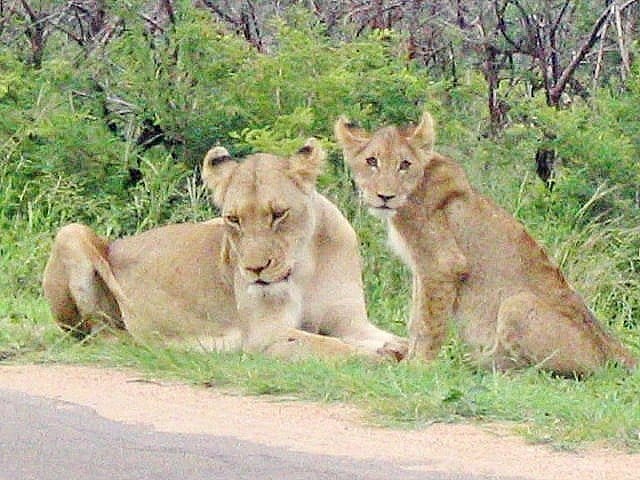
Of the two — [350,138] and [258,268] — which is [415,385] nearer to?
[258,268]

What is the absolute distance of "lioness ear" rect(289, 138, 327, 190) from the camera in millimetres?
7777

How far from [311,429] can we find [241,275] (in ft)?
6.19

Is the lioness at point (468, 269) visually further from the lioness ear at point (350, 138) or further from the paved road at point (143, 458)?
the paved road at point (143, 458)

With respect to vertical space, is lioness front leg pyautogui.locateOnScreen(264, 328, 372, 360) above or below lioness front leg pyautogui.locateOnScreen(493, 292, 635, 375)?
below

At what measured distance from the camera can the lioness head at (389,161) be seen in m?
7.35

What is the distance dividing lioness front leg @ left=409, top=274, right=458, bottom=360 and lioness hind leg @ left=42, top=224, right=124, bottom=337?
1941 millimetres

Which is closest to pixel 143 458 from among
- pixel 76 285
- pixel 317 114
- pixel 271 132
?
pixel 76 285

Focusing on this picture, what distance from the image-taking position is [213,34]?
452 inches

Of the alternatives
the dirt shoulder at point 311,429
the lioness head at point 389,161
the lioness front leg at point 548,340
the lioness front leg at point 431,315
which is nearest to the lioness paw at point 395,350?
the lioness front leg at point 431,315

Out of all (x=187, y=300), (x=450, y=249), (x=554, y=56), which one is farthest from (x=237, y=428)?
(x=554, y=56)

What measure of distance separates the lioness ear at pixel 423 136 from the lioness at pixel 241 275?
0.55 metres

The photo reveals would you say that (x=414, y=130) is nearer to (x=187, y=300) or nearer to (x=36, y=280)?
(x=187, y=300)

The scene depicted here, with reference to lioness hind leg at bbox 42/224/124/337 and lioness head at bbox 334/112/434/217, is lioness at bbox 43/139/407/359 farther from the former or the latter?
lioness head at bbox 334/112/434/217

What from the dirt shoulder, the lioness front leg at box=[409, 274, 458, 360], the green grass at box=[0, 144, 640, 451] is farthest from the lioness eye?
the dirt shoulder
